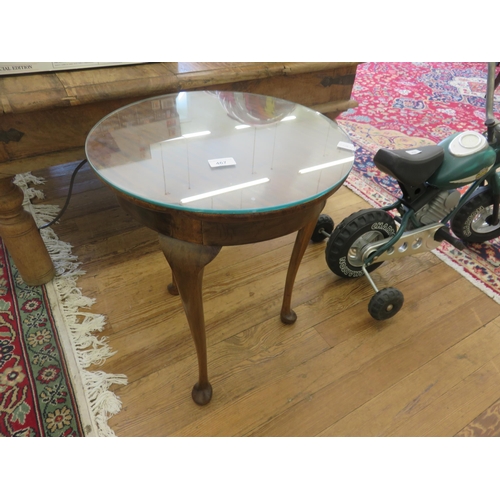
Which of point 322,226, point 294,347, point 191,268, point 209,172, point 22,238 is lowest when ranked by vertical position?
point 294,347

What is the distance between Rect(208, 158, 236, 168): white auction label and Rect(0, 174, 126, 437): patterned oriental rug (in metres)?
0.64

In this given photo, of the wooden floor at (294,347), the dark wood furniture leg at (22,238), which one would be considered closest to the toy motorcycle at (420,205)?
the wooden floor at (294,347)

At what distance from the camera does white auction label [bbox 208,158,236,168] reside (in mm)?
759

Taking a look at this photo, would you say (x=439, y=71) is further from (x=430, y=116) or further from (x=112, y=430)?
(x=112, y=430)

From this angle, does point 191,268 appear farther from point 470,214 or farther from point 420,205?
point 470,214

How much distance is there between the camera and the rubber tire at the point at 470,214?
136 centimetres

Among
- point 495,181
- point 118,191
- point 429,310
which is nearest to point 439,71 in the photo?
point 495,181

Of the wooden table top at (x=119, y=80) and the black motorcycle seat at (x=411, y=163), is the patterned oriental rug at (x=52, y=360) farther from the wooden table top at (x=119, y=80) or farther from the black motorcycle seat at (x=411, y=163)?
the black motorcycle seat at (x=411, y=163)

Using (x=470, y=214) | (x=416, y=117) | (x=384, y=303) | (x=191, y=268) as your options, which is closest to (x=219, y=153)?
(x=191, y=268)

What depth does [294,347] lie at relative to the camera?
3.67 ft

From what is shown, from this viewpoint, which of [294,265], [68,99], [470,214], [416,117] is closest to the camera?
[68,99]

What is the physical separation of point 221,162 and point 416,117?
2047 mm

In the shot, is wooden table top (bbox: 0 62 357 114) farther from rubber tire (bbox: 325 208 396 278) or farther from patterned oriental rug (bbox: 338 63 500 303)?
patterned oriental rug (bbox: 338 63 500 303)
